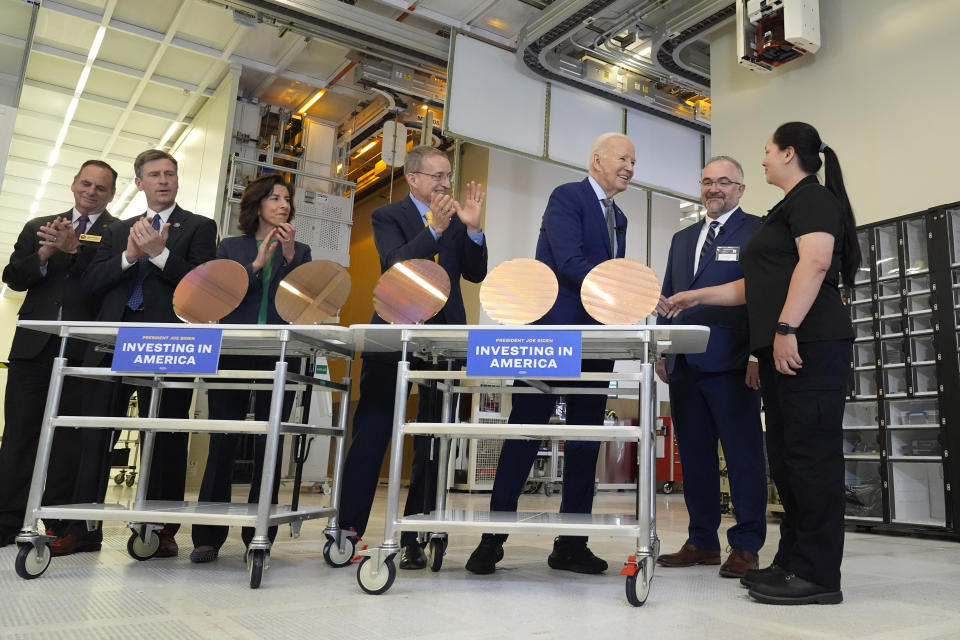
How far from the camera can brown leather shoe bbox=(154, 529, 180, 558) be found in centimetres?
262

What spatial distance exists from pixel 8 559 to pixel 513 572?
1673 mm

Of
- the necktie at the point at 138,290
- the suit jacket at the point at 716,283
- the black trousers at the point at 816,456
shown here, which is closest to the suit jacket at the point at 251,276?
the necktie at the point at 138,290

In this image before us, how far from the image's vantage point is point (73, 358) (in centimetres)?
283

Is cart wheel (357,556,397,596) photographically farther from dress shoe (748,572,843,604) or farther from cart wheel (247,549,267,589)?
dress shoe (748,572,843,604)

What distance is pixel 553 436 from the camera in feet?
7.02

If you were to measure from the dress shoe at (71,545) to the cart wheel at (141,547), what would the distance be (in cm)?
20

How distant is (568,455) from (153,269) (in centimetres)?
170

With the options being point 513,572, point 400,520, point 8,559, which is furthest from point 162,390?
point 513,572

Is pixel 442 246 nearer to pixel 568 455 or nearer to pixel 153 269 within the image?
pixel 568 455

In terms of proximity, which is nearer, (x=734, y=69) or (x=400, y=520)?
(x=400, y=520)

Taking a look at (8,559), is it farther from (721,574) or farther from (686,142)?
(686,142)

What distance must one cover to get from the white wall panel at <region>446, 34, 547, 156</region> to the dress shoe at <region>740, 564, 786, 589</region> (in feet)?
16.5

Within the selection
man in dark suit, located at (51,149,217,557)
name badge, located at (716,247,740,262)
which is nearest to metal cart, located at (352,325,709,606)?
name badge, located at (716,247,740,262)

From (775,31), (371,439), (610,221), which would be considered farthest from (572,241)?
(775,31)
